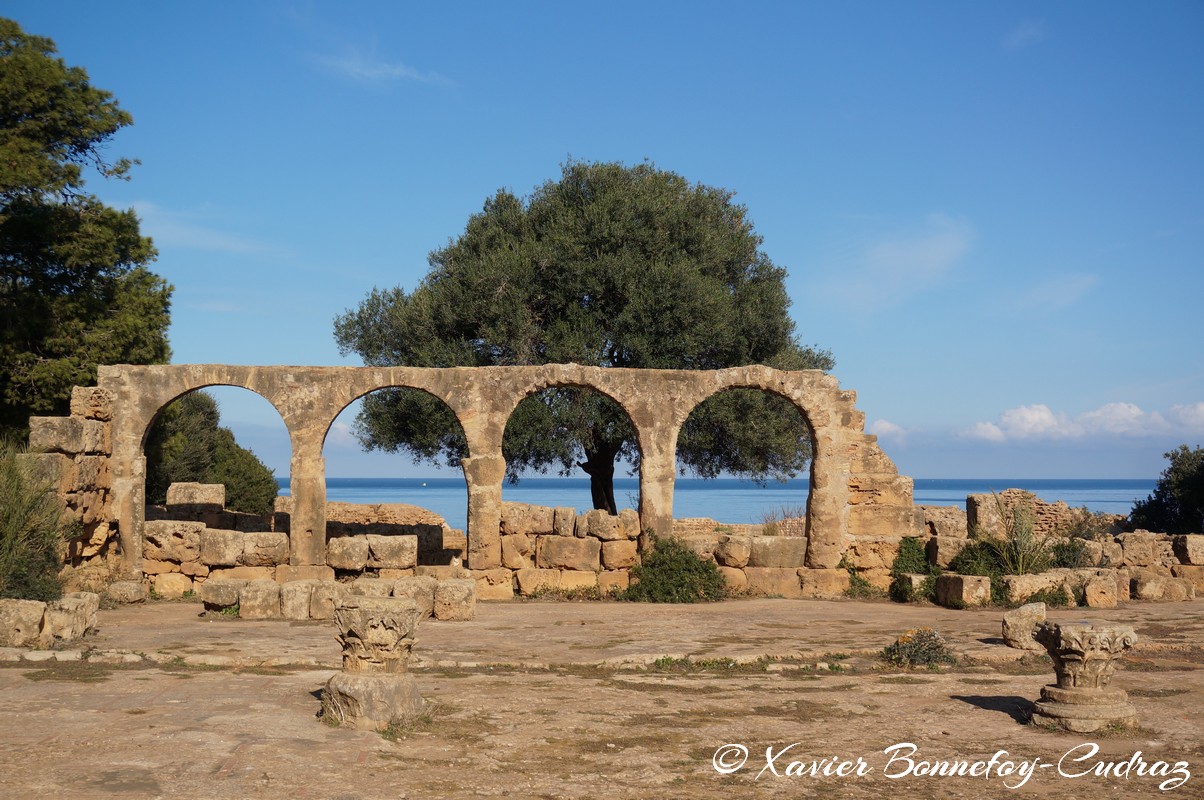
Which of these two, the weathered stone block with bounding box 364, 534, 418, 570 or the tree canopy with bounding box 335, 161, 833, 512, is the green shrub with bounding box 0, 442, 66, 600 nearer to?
the weathered stone block with bounding box 364, 534, 418, 570

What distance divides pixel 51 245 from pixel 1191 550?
20.7 m

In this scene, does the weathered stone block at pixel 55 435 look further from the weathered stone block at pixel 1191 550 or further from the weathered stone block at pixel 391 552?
the weathered stone block at pixel 1191 550

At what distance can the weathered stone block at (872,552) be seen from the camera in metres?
17.5

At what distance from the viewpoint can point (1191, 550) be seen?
57.5 ft

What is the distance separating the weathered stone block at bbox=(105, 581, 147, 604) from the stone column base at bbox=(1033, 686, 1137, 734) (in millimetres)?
12229

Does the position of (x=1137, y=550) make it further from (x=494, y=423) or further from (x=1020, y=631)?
(x=494, y=423)

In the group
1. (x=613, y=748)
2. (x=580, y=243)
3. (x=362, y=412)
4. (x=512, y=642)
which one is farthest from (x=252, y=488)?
(x=613, y=748)

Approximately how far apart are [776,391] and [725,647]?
6.71 metres

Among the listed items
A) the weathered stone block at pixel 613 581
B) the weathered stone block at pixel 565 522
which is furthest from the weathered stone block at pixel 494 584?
the weathered stone block at pixel 613 581

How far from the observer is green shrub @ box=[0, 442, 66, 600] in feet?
40.1

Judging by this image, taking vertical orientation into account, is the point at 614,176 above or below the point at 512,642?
above

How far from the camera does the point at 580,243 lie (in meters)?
22.9

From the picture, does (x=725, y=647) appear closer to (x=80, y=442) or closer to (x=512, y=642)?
(x=512, y=642)

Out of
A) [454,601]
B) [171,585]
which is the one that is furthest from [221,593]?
[454,601]
